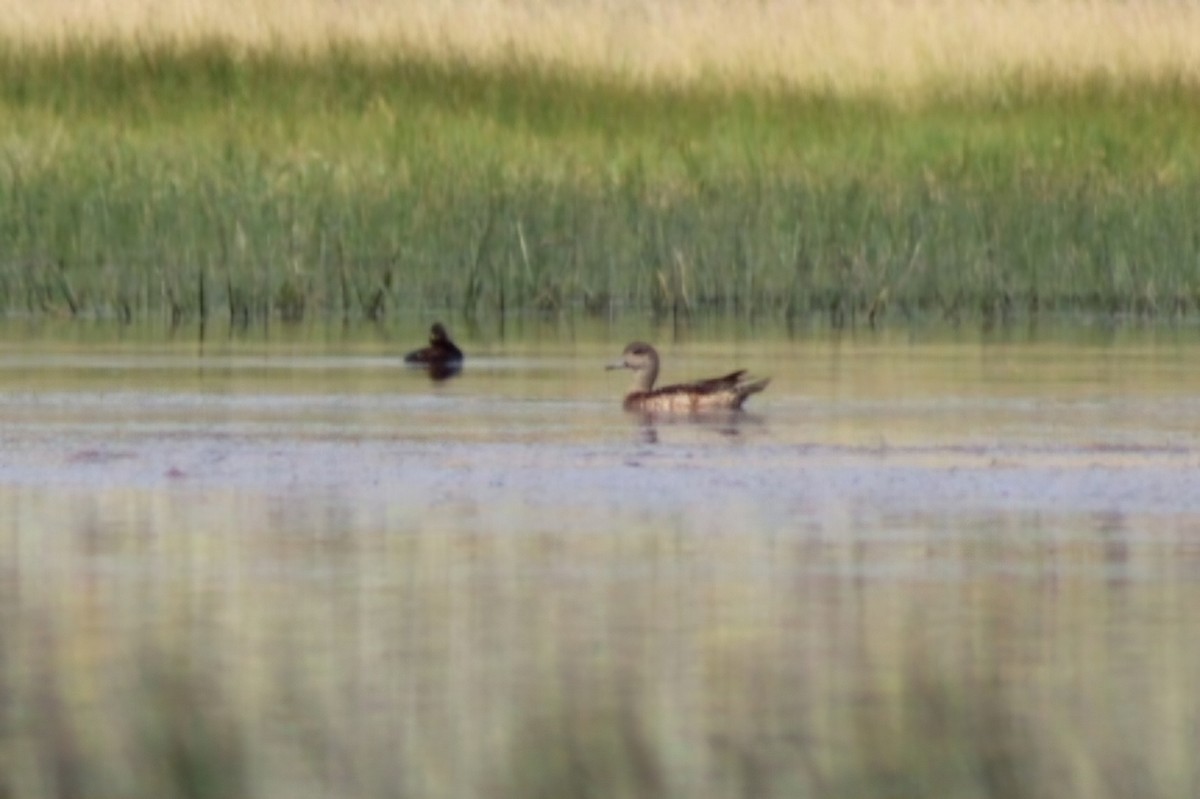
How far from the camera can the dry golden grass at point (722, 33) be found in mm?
24891

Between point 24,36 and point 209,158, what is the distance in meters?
5.48

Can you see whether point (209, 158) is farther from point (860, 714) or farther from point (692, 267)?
point (860, 714)

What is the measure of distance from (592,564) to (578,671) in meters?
1.60

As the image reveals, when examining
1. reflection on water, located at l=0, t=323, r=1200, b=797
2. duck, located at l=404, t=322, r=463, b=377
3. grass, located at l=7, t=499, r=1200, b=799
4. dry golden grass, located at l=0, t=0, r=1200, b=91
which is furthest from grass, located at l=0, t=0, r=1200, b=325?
grass, located at l=7, t=499, r=1200, b=799

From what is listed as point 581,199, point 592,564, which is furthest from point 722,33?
point 592,564

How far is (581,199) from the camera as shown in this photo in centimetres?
1912

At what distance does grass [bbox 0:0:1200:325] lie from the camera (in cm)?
1811

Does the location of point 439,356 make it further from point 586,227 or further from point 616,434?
point 586,227

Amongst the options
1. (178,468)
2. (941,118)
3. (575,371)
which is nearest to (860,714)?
(178,468)

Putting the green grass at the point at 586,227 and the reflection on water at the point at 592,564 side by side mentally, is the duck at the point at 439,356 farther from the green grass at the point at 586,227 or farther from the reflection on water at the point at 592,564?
the green grass at the point at 586,227

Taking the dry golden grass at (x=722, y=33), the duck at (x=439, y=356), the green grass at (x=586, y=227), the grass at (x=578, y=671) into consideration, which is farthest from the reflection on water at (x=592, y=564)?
the dry golden grass at (x=722, y=33)

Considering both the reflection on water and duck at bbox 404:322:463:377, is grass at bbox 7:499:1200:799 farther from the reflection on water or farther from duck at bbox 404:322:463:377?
duck at bbox 404:322:463:377

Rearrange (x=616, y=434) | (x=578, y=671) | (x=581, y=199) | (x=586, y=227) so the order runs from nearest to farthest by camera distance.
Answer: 1. (x=578, y=671)
2. (x=616, y=434)
3. (x=586, y=227)
4. (x=581, y=199)

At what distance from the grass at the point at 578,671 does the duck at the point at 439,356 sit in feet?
18.9
